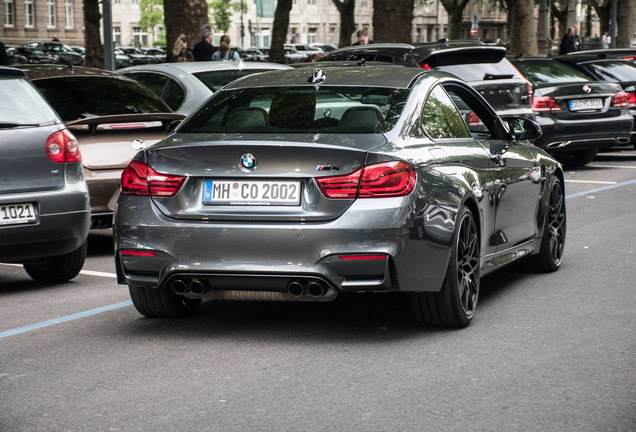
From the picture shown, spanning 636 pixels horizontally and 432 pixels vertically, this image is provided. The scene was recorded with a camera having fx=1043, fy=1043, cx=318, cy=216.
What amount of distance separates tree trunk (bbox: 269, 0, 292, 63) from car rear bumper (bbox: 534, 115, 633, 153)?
20434 millimetres

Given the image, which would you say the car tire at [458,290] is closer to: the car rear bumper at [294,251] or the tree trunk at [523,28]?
the car rear bumper at [294,251]

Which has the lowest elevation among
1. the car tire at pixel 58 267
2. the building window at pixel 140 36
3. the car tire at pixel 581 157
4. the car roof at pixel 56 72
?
the building window at pixel 140 36

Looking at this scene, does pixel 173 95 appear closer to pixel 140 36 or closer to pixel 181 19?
pixel 181 19

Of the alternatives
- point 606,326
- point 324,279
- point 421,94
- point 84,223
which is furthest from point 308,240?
point 84,223

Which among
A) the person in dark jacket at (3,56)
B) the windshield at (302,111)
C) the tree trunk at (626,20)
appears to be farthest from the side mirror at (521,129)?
the tree trunk at (626,20)

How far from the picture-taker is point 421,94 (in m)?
5.85

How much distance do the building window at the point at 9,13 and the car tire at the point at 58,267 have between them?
67.0m

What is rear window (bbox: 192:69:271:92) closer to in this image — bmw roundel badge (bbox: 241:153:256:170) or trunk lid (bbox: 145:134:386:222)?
trunk lid (bbox: 145:134:386:222)

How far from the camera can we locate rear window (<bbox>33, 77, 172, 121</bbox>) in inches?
352

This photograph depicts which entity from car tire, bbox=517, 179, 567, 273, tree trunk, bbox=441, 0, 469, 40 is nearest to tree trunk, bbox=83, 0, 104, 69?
car tire, bbox=517, 179, 567, 273

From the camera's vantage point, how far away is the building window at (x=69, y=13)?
3004 inches

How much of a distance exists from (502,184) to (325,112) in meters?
1.43

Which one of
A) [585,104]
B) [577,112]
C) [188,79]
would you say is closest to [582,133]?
[577,112]

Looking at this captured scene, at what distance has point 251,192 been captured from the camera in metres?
5.16
